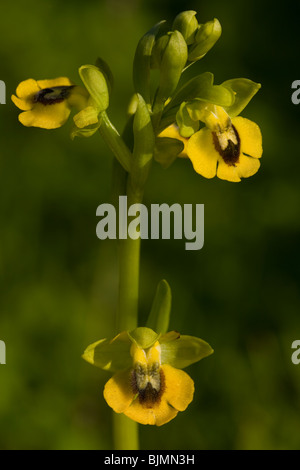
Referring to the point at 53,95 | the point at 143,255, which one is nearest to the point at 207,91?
the point at 53,95

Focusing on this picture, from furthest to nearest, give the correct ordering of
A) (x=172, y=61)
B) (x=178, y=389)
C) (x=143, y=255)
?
(x=143, y=255) < (x=178, y=389) < (x=172, y=61)

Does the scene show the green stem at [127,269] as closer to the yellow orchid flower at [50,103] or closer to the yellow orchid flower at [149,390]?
the yellow orchid flower at [149,390]

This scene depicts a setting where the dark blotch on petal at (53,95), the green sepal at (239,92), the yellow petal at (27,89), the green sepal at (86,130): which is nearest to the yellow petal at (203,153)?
the green sepal at (239,92)

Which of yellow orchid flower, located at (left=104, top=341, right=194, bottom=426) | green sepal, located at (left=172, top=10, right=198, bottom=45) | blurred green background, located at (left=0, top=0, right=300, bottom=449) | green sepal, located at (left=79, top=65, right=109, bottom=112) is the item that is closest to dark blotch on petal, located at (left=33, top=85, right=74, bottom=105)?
green sepal, located at (left=79, top=65, right=109, bottom=112)

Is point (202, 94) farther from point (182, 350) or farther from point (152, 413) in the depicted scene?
point (152, 413)

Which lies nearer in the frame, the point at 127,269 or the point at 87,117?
the point at 87,117

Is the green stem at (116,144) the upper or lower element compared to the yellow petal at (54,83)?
lower

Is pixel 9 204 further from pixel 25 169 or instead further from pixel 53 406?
pixel 53 406
